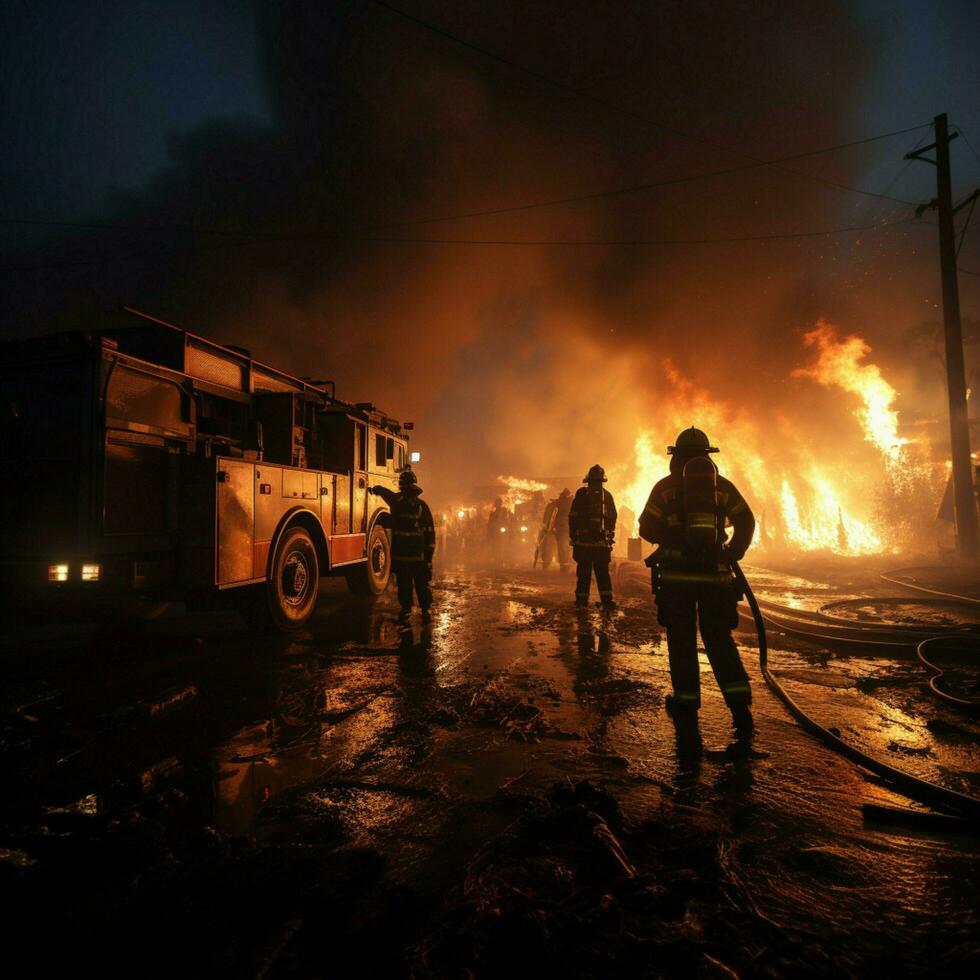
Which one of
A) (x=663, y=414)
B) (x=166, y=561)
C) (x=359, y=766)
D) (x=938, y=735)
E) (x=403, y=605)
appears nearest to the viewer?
(x=359, y=766)

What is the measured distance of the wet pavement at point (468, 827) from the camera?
4.91 ft

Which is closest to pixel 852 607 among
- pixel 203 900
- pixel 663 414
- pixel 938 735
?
pixel 938 735

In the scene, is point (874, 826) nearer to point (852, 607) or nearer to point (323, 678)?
point (323, 678)

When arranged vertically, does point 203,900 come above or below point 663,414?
below

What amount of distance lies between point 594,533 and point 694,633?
4.30 meters

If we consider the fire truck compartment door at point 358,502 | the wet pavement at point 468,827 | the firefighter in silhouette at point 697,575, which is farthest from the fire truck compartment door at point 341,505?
the firefighter in silhouette at point 697,575

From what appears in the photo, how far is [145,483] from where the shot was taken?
4.83 meters

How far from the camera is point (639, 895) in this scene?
5.42 feet

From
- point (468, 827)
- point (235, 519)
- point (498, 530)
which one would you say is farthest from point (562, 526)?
point (468, 827)

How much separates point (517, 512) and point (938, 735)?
63.3 feet

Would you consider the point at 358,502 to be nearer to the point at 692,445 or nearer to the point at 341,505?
the point at 341,505

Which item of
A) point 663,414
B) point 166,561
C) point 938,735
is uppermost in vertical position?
point 663,414

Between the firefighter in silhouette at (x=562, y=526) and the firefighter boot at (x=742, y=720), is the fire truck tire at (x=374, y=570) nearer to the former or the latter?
the firefighter in silhouette at (x=562, y=526)

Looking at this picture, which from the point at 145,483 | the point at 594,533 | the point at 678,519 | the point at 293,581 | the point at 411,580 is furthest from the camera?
the point at 594,533
